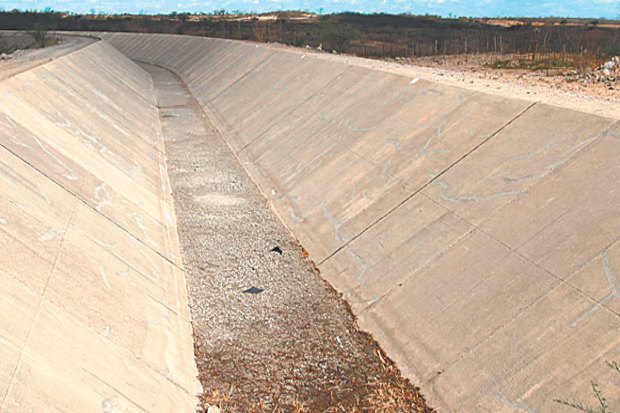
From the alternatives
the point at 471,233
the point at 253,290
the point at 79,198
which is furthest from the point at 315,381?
the point at 79,198

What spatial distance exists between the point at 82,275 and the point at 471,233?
16.5 feet

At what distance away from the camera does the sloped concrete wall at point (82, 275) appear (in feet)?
18.8

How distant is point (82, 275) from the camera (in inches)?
298

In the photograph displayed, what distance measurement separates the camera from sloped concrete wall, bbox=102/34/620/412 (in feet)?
21.6

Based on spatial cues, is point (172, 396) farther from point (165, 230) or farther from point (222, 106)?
point (222, 106)

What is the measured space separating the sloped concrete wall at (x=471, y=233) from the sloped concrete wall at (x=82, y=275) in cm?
269

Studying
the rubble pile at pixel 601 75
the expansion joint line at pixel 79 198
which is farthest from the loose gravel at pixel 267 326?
the rubble pile at pixel 601 75

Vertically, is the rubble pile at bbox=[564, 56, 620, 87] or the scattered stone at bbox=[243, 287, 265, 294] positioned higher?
the scattered stone at bbox=[243, 287, 265, 294]

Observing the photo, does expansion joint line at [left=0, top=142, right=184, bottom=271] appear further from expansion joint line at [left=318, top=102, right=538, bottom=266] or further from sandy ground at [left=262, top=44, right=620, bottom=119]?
sandy ground at [left=262, top=44, right=620, bottom=119]

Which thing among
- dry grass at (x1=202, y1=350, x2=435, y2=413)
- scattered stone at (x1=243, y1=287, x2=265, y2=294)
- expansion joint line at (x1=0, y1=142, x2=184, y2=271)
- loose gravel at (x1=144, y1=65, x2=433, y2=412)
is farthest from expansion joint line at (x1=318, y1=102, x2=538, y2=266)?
dry grass at (x1=202, y1=350, x2=435, y2=413)

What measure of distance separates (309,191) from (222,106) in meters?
12.7

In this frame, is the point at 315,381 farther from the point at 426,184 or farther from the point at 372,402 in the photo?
the point at 426,184

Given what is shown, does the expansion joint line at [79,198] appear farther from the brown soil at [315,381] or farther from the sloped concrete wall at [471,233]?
the sloped concrete wall at [471,233]

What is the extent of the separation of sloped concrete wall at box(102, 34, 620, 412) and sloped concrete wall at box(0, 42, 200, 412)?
2.69 metres
